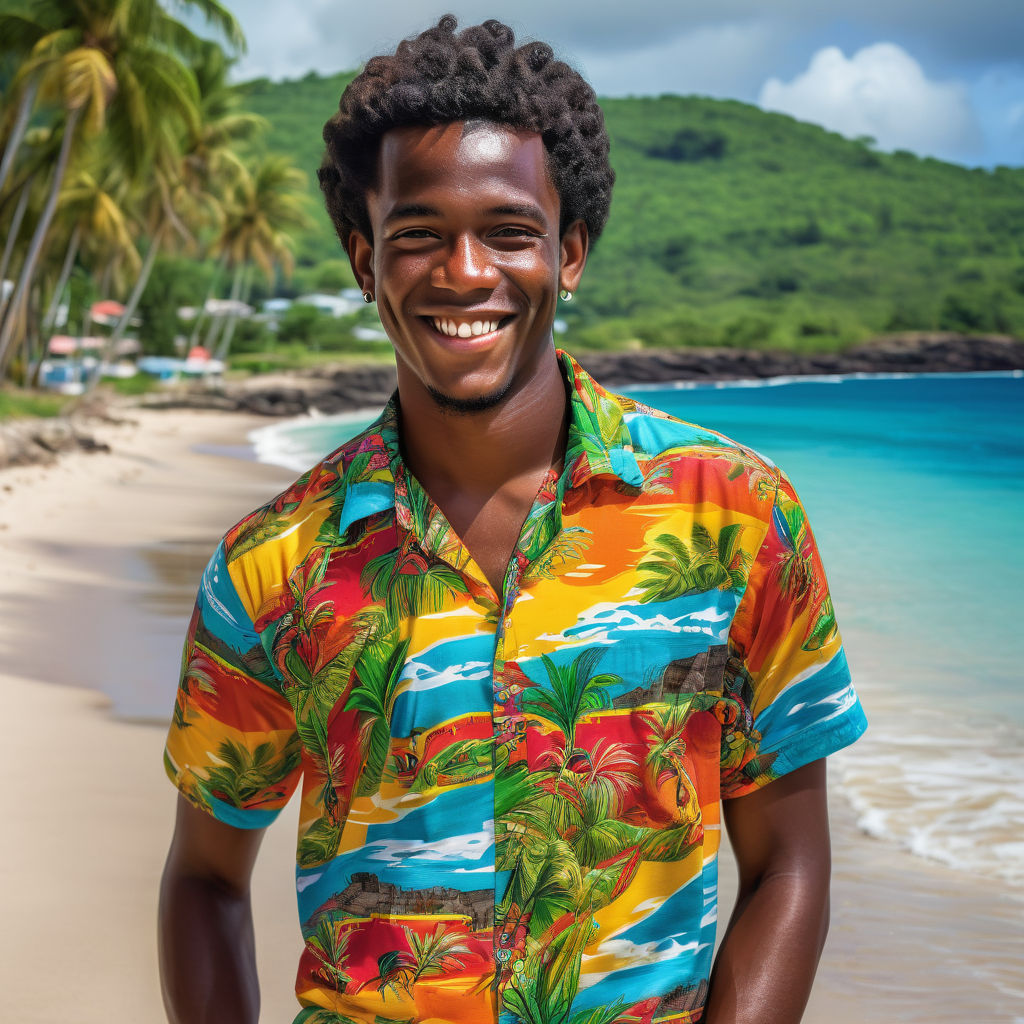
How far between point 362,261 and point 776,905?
954 mm

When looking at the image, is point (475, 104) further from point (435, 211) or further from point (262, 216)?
point (262, 216)

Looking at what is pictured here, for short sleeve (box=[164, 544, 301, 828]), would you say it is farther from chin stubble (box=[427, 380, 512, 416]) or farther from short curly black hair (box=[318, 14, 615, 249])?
short curly black hair (box=[318, 14, 615, 249])

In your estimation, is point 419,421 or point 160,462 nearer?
point 419,421

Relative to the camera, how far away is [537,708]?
1.34m

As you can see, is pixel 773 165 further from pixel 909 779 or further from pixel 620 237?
pixel 909 779

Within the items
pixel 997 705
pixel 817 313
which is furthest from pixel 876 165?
pixel 997 705

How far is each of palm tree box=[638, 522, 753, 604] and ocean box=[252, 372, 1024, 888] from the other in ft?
12.6

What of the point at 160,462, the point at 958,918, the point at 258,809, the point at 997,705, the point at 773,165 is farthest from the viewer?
the point at 773,165

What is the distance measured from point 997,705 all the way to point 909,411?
39.5m

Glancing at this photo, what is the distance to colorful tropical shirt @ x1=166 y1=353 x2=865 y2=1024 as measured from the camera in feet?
4.35

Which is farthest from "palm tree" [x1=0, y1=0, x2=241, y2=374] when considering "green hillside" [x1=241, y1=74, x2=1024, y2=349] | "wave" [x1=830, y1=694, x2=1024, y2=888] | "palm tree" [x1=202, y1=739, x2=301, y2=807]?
"green hillside" [x1=241, y1=74, x2=1024, y2=349]

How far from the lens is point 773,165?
118438mm

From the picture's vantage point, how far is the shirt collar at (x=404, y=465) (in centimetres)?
142

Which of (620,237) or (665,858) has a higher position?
(620,237)
